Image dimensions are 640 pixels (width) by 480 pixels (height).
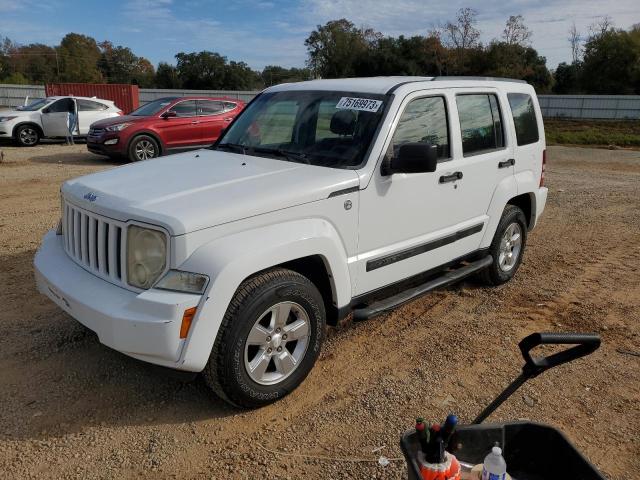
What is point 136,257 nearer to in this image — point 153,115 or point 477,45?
point 153,115

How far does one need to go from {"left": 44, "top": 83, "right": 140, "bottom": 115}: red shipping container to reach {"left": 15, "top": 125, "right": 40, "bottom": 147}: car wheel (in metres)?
7.46

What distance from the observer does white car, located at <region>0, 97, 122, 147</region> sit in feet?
53.2

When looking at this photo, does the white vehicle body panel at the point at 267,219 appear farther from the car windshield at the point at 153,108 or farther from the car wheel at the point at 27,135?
the car wheel at the point at 27,135

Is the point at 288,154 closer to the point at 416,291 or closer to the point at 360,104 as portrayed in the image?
the point at 360,104

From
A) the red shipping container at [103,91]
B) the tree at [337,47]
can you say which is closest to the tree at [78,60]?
the tree at [337,47]

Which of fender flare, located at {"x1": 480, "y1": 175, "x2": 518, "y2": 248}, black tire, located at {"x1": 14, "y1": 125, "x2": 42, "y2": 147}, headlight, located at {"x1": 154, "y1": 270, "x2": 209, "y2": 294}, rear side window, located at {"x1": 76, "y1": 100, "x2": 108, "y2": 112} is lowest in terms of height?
headlight, located at {"x1": 154, "y1": 270, "x2": 209, "y2": 294}

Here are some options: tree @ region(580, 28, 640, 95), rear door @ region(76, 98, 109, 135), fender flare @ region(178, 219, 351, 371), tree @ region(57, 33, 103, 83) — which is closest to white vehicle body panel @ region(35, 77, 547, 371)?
fender flare @ region(178, 219, 351, 371)

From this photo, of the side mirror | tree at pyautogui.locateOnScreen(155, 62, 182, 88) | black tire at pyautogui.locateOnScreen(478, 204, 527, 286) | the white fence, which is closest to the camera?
the side mirror

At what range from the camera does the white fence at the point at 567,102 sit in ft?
105

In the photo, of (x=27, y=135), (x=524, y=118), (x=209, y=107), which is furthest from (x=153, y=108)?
(x=524, y=118)

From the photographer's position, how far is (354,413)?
3.30 m

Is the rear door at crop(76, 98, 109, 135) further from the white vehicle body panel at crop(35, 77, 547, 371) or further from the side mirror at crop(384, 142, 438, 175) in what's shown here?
the side mirror at crop(384, 142, 438, 175)

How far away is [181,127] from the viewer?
43.3 ft

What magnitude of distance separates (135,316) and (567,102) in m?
36.2
